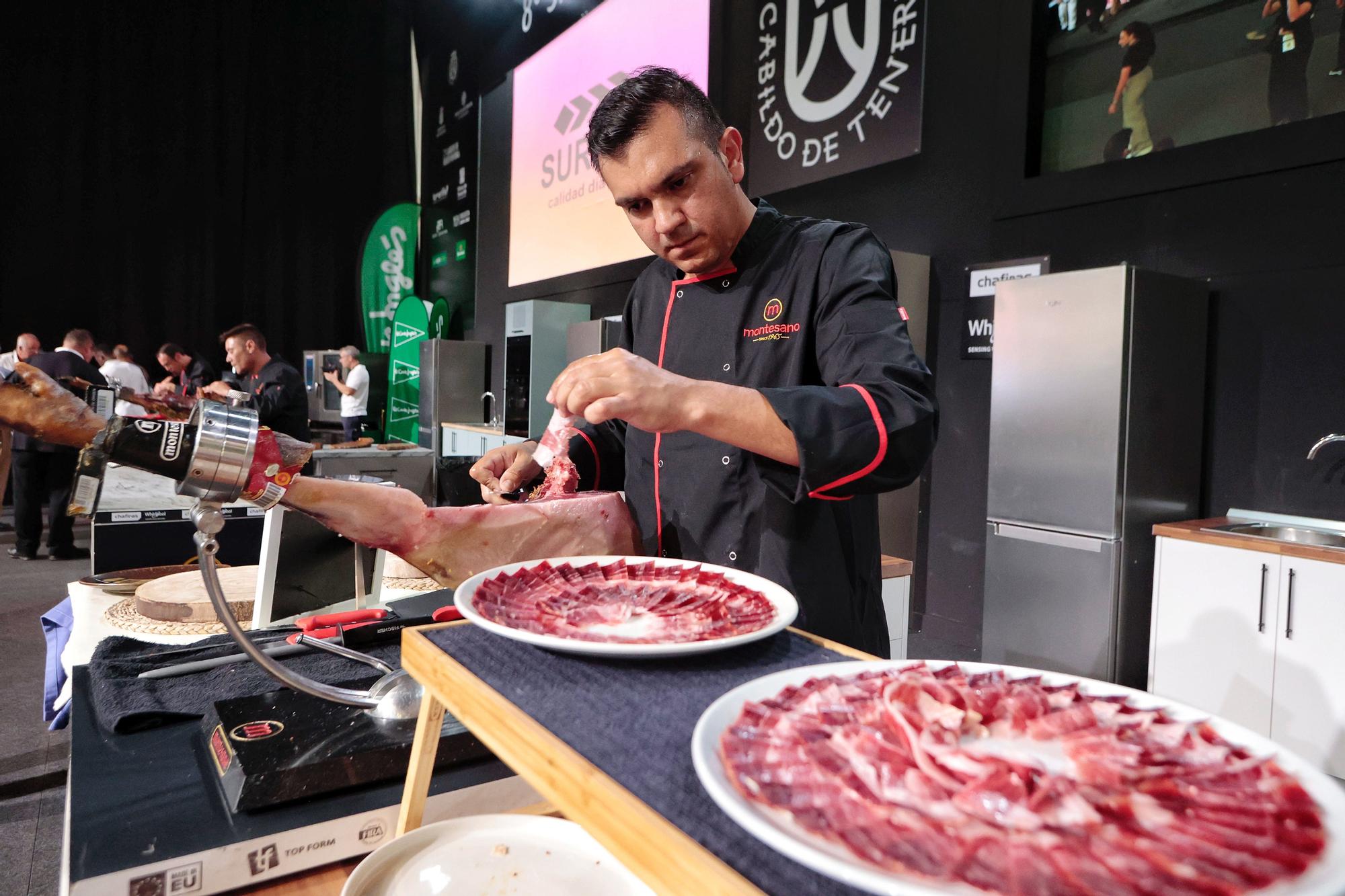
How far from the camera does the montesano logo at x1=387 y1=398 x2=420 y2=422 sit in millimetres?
9367

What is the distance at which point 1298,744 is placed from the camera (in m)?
2.71

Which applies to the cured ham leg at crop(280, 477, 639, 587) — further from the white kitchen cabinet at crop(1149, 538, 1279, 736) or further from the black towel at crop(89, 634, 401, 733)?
the white kitchen cabinet at crop(1149, 538, 1279, 736)

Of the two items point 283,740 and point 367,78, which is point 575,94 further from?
point 283,740

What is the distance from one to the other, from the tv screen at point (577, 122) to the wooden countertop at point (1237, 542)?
13.0 ft

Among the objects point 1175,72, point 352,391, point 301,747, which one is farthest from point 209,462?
point 352,391

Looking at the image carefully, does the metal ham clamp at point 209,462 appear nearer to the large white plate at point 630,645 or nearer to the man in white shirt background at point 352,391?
the large white plate at point 630,645

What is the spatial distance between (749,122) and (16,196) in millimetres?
8364

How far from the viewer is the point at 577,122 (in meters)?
7.13

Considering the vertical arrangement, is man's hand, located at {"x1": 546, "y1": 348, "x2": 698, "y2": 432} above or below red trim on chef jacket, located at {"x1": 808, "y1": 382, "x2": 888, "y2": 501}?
above

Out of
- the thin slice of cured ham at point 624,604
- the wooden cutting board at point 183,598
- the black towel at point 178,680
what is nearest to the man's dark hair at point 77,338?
the wooden cutting board at point 183,598

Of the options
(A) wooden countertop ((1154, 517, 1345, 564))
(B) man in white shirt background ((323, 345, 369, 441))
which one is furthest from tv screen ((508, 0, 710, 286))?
(A) wooden countertop ((1154, 517, 1345, 564))

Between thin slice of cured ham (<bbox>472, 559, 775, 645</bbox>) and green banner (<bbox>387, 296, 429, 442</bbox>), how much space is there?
8640 millimetres

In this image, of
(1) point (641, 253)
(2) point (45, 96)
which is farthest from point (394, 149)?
(1) point (641, 253)

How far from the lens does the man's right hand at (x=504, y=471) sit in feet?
5.14
